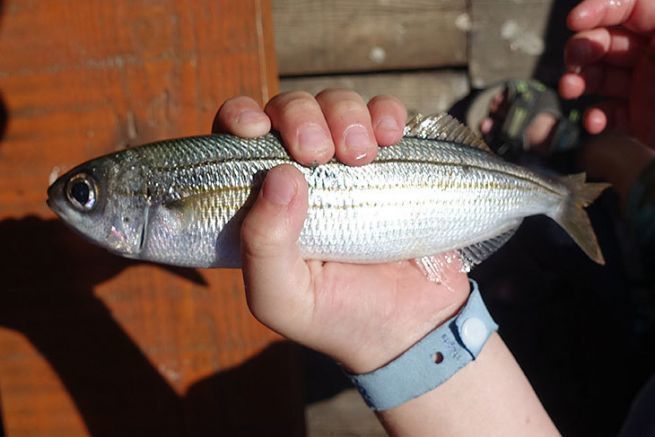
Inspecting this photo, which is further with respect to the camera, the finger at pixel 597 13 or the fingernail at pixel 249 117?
the finger at pixel 597 13

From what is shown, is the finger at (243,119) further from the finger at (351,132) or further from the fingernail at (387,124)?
the fingernail at (387,124)

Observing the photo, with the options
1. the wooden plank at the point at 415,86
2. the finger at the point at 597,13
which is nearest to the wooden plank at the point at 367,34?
the wooden plank at the point at 415,86

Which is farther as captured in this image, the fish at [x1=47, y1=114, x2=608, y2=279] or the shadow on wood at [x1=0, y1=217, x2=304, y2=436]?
the shadow on wood at [x1=0, y1=217, x2=304, y2=436]

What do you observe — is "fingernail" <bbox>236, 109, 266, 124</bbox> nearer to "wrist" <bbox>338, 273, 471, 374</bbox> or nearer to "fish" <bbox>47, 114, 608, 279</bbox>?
"fish" <bbox>47, 114, 608, 279</bbox>

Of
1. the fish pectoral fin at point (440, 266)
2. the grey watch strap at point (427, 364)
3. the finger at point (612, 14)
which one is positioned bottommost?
the grey watch strap at point (427, 364)

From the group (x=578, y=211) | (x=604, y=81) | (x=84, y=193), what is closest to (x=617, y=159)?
(x=604, y=81)

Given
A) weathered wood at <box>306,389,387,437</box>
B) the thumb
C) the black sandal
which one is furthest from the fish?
weathered wood at <box>306,389,387,437</box>
